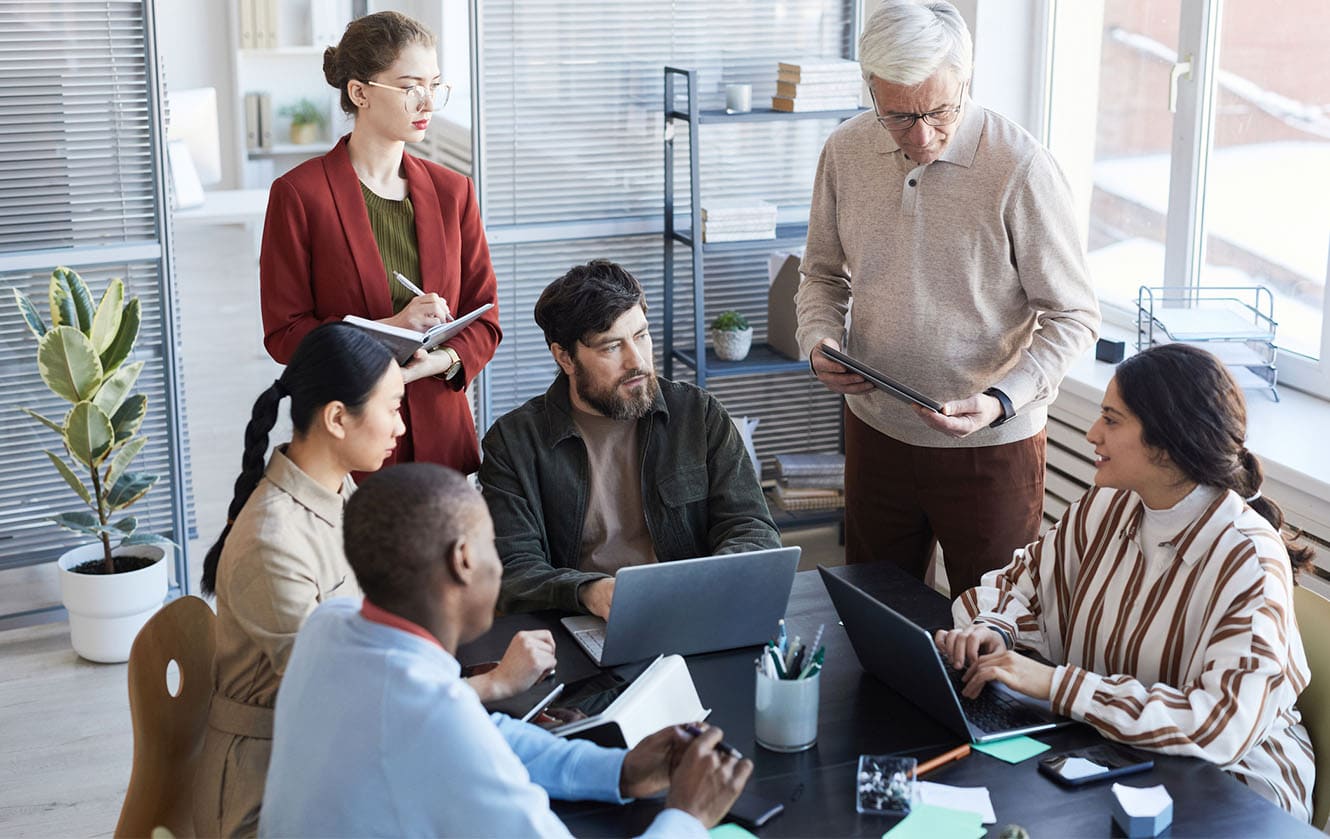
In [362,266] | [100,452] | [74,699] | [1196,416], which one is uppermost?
[362,266]

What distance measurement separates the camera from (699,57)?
4395 mm

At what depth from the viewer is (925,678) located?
1908mm

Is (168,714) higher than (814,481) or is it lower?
higher

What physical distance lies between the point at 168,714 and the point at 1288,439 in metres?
2.44

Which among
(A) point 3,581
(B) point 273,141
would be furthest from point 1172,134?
(B) point 273,141

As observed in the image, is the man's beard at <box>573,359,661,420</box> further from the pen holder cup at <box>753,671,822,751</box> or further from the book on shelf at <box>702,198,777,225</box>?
the book on shelf at <box>702,198,777,225</box>

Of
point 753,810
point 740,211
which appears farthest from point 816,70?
point 753,810

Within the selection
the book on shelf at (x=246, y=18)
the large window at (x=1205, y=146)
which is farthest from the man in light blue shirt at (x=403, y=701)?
the book on shelf at (x=246, y=18)

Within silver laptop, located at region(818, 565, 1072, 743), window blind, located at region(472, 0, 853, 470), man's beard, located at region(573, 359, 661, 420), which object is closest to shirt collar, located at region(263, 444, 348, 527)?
man's beard, located at region(573, 359, 661, 420)

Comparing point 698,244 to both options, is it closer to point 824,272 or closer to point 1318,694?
point 824,272

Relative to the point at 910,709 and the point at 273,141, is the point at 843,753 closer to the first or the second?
the point at 910,709

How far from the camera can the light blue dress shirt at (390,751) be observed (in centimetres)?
146

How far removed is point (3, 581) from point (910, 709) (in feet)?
10.2

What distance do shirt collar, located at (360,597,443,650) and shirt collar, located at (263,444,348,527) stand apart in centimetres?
59
